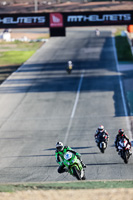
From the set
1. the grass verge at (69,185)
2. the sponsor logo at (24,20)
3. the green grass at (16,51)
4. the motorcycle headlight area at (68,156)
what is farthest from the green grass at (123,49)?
the grass verge at (69,185)

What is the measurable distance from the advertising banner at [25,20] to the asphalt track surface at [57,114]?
6.45 m

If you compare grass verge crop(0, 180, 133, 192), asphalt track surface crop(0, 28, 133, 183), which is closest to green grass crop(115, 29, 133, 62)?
asphalt track surface crop(0, 28, 133, 183)

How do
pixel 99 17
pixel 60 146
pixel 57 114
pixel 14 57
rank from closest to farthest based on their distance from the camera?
pixel 60 146 → pixel 57 114 → pixel 99 17 → pixel 14 57

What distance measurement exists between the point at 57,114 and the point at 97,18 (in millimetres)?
8944

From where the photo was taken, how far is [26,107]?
35.4 meters

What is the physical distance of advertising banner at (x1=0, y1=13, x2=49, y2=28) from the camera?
36156 millimetres

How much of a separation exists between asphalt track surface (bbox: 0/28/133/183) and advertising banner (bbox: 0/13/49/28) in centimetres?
645

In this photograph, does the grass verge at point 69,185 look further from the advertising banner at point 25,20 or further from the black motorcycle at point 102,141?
the advertising banner at point 25,20

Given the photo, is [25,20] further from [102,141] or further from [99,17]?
[102,141]

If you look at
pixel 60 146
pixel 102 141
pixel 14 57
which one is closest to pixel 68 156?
pixel 60 146

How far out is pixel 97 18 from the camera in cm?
3581

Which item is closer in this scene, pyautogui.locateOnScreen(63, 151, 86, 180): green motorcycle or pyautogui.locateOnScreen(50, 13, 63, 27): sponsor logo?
pyautogui.locateOnScreen(63, 151, 86, 180): green motorcycle

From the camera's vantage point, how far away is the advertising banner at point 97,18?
1401 inches

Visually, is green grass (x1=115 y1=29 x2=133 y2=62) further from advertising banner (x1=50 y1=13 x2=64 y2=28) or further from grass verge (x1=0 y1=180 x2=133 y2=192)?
grass verge (x1=0 y1=180 x2=133 y2=192)
